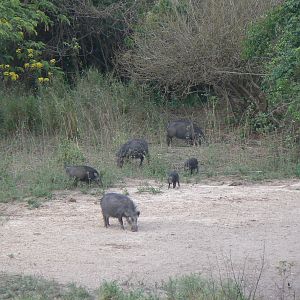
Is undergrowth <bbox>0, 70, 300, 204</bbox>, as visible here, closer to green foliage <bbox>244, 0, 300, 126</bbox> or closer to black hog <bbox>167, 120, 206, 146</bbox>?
black hog <bbox>167, 120, 206, 146</bbox>

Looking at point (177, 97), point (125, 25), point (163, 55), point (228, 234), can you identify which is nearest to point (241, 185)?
point (228, 234)

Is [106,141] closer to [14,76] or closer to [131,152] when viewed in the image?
[131,152]

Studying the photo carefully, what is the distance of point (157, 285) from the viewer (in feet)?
28.1

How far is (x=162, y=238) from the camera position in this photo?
10688 mm

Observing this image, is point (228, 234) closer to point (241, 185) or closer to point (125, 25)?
point (241, 185)

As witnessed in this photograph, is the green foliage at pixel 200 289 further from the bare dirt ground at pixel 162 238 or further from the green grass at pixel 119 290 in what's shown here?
the bare dirt ground at pixel 162 238

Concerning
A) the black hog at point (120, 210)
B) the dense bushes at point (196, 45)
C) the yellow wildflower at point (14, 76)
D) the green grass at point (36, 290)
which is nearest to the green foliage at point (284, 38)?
the black hog at point (120, 210)

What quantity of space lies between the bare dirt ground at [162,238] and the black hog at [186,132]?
474 cm

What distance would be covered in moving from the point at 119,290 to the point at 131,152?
8.22m

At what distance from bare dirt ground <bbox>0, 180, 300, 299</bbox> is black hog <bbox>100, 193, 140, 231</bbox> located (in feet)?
0.52

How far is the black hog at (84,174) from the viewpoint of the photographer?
14.2 metres

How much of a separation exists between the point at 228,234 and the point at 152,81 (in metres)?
11.2

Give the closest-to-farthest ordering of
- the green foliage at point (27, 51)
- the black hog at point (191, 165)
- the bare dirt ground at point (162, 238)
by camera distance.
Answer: the bare dirt ground at point (162, 238) → the black hog at point (191, 165) → the green foliage at point (27, 51)

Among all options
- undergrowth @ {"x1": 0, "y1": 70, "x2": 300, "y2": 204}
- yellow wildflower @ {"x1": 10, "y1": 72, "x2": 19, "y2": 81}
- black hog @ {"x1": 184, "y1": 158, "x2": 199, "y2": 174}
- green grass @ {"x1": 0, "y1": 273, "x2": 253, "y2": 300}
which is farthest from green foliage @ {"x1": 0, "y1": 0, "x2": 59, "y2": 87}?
green grass @ {"x1": 0, "y1": 273, "x2": 253, "y2": 300}
